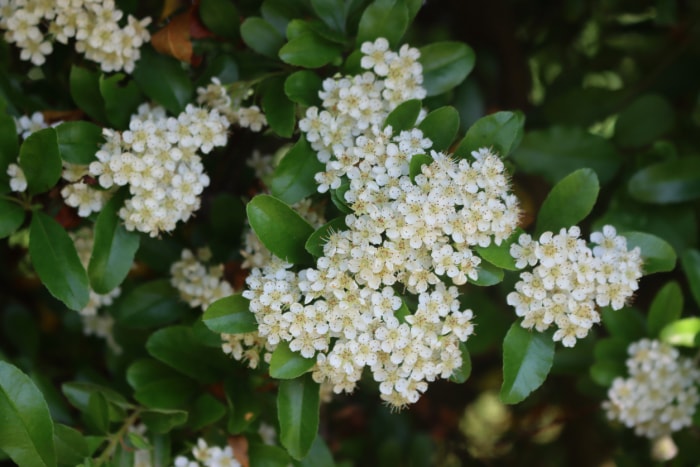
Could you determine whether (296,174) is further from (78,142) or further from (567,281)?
(567,281)

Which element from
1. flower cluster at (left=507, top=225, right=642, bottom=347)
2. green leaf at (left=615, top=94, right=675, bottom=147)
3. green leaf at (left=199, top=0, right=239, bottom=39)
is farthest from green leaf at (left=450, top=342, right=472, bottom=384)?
green leaf at (left=615, top=94, right=675, bottom=147)

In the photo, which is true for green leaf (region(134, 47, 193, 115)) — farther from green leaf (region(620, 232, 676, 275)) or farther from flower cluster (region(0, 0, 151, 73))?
green leaf (region(620, 232, 676, 275))

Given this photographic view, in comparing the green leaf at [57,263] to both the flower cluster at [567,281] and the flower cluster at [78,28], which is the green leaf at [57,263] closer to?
the flower cluster at [78,28]

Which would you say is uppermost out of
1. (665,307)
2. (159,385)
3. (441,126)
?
(441,126)

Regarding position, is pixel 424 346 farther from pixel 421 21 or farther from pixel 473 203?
pixel 421 21

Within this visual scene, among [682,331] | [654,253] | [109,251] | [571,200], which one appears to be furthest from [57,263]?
[682,331]

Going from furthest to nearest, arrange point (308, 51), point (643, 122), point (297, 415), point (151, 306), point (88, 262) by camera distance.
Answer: point (643, 122)
point (151, 306)
point (88, 262)
point (308, 51)
point (297, 415)

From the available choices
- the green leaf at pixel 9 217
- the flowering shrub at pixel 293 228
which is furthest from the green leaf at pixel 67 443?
the green leaf at pixel 9 217
